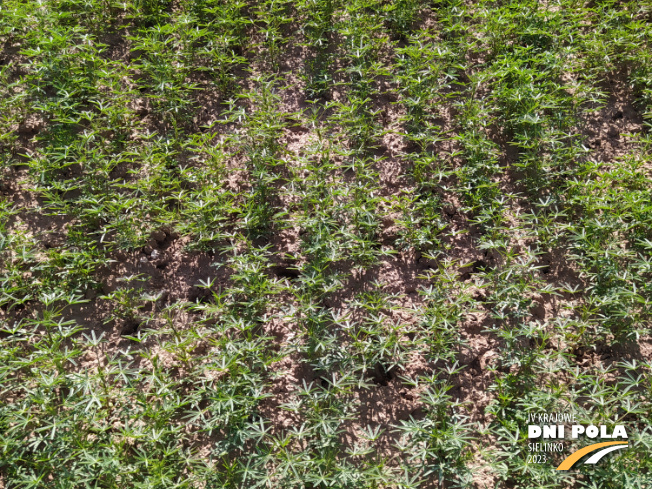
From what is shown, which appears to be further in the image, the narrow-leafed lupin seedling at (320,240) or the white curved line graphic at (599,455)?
the narrow-leafed lupin seedling at (320,240)

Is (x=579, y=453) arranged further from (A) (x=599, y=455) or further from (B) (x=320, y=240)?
(B) (x=320, y=240)

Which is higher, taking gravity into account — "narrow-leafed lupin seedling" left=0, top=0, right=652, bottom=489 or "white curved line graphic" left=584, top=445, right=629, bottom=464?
"narrow-leafed lupin seedling" left=0, top=0, right=652, bottom=489

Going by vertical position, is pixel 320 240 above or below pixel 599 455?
above

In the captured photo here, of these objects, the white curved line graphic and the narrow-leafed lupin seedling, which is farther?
the narrow-leafed lupin seedling

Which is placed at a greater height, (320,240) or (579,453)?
(320,240)

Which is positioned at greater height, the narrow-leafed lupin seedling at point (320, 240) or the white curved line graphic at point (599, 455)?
the narrow-leafed lupin seedling at point (320, 240)

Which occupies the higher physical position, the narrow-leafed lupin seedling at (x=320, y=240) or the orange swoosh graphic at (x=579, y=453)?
the narrow-leafed lupin seedling at (x=320, y=240)

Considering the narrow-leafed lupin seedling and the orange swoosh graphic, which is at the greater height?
the narrow-leafed lupin seedling

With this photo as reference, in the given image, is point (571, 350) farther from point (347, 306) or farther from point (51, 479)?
point (51, 479)

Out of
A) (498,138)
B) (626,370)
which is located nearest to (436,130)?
(498,138)

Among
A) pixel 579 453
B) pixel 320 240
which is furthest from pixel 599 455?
pixel 320 240

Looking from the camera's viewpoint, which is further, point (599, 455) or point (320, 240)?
point (320, 240)

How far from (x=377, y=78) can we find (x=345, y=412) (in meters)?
2.65

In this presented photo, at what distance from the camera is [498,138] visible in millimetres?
3861
